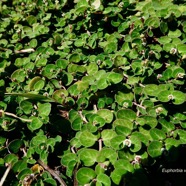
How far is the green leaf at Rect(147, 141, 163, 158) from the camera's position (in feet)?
4.36

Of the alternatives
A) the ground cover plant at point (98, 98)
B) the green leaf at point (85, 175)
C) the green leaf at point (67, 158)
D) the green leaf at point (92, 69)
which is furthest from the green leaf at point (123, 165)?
the green leaf at point (92, 69)

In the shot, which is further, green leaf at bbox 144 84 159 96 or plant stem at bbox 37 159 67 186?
green leaf at bbox 144 84 159 96

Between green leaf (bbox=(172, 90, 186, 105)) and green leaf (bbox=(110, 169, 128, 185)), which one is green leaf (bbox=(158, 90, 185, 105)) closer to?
green leaf (bbox=(172, 90, 186, 105))

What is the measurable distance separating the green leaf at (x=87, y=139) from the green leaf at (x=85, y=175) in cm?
14

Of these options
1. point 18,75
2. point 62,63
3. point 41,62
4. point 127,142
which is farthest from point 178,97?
point 18,75

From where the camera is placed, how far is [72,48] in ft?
6.33

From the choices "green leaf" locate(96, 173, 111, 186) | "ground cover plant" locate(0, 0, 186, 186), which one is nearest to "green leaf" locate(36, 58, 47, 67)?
"ground cover plant" locate(0, 0, 186, 186)

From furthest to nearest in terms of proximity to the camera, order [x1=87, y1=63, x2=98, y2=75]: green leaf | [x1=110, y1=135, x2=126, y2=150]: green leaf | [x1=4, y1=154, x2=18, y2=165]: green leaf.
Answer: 1. [x1=87, y1=63, x2=98, y2=75]: green leaf
2. [x1=4, y1=154, x2=18, y2=165]: green leaf
3. [x1=110, y1=135, x2=126, y2=150]: green leaf

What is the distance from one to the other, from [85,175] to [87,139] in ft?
0.62

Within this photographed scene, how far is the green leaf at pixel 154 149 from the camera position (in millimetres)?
1328

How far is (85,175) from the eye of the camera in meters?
1.29

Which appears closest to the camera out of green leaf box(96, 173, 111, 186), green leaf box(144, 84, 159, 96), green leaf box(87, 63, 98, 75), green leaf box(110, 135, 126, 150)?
green leaf box(96, 173, 111, 186)

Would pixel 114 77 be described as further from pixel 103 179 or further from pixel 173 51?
pixel 103 179

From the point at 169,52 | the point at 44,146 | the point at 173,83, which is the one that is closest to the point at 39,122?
the point at 44,146
